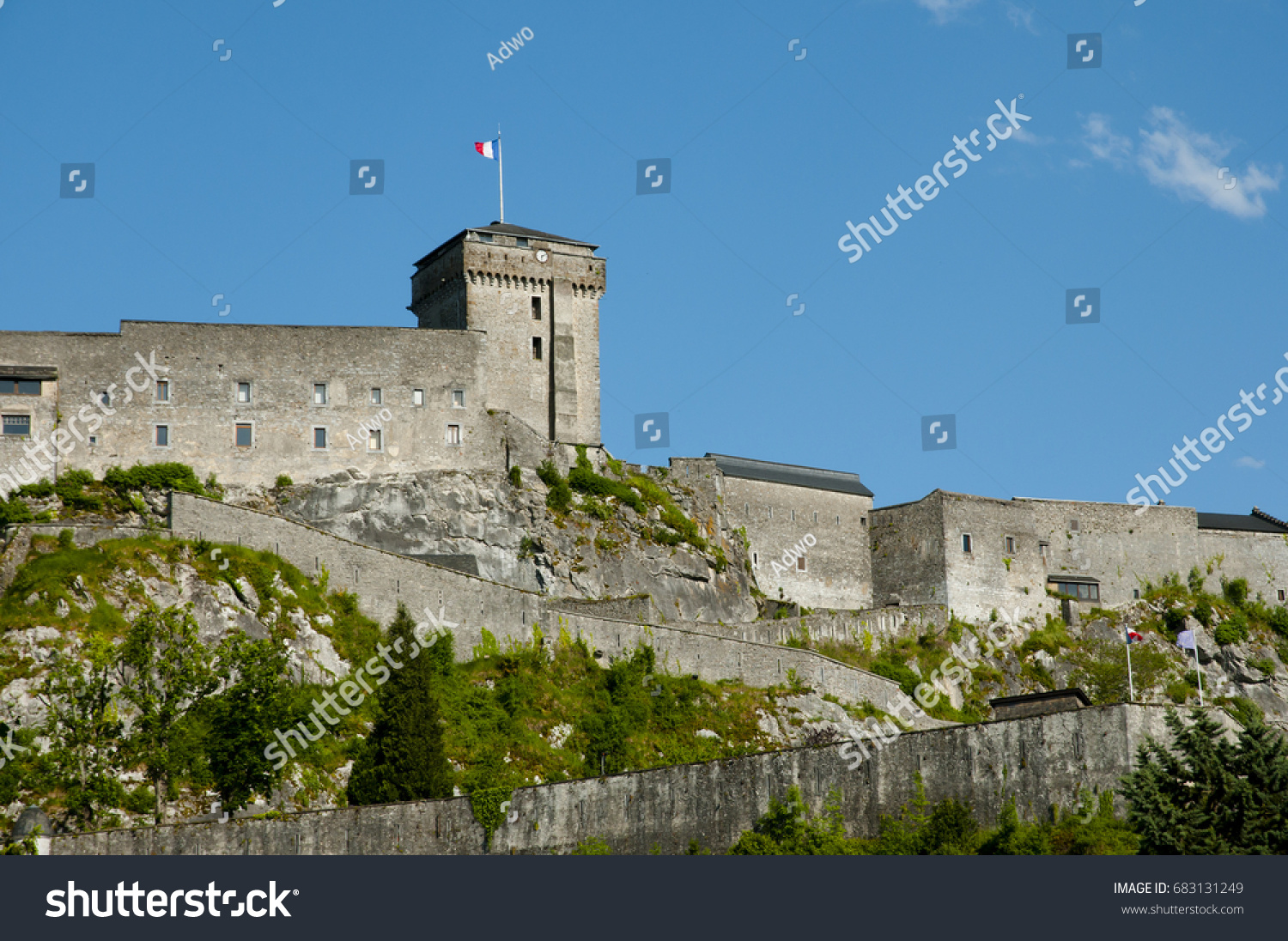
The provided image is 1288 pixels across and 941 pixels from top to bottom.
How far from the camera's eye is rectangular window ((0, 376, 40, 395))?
60250 mm

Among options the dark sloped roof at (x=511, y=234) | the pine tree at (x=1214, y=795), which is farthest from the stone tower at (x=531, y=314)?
the pine tree at (x=1214, y=795)

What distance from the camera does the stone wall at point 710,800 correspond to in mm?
38594

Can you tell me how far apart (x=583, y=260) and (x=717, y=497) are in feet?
37.0

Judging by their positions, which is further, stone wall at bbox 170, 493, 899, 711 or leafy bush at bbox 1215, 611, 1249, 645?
leafy bush at bbox 1215, 611, 1249, 645

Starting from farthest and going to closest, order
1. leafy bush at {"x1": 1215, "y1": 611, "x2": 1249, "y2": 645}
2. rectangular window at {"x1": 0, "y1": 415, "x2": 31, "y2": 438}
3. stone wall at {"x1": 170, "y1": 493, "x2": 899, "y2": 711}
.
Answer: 1. leafy bush at {"x1": 1215, "y1": 611, "x2": 1249, "y2": 645}
2. rectangular window at {"x1": 0, "y1": 415, "x2": 31, "y2": 438}
3. stone wall at {"x1": 170, "y1": 493, "x2": 899, "y2": 711}

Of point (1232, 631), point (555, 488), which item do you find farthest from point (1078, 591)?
point (555, 488)

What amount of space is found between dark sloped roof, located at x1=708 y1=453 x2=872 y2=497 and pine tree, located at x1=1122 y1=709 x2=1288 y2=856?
38.7 meters

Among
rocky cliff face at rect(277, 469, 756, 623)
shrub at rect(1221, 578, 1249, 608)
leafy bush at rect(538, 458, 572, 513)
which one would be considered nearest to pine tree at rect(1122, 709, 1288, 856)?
rocky cliff face at rect(277, 469, 756, 623)

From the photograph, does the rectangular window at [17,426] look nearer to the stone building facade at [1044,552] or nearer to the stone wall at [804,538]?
the stone wall at [804,538]

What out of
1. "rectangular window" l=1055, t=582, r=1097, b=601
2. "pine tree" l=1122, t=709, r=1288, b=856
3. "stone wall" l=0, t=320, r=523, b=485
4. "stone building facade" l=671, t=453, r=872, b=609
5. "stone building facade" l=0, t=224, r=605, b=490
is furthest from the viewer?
"rectangular window" l=1055, t=582, r=1097, b=601

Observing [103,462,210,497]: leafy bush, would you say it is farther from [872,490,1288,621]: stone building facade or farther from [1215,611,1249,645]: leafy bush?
[1215,611,1249,645]: leafy bush

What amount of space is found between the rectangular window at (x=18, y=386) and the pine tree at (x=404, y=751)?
20.0 meters

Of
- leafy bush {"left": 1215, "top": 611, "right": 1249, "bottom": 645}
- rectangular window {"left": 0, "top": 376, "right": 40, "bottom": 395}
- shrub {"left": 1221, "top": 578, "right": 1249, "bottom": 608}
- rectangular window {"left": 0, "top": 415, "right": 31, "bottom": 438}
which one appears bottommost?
leafy bush {"left": 1215, "top": 611, "right": 1249, "bottom": 645}

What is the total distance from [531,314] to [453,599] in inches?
734
